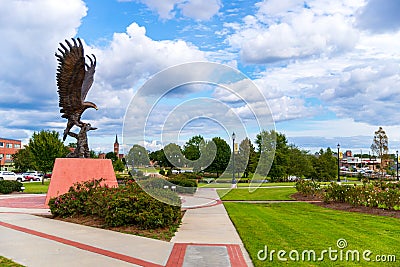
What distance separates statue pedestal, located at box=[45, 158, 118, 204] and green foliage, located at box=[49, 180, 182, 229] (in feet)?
10.1

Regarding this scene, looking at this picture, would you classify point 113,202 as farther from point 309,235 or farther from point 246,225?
point 309,235

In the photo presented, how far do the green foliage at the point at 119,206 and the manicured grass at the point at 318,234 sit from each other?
2252 mm

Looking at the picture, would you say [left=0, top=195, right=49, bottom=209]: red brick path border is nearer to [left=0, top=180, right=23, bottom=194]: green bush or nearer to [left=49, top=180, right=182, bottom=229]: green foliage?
[left=49, top=180, right=182, bottom=229]: green foliage

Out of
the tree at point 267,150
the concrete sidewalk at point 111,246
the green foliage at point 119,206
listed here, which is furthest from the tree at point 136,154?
the tree at point 267,150

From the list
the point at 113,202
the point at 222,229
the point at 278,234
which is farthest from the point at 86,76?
the point at 278,234

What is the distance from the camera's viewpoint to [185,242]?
30.5 feet

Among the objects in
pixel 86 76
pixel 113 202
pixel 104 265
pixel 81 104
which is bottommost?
pixel 104 265

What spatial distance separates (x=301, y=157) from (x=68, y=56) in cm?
3831

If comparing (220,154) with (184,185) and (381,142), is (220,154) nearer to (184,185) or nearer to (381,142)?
(184,185)

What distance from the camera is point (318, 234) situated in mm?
10375

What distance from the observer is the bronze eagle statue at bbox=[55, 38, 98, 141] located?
1697 centimetres

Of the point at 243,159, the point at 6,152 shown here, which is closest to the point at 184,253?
the point at 243,159

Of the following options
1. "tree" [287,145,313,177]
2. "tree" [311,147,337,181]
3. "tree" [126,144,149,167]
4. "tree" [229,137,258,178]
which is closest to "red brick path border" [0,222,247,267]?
"tree" [126,144,149,167]

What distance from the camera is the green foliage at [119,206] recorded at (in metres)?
→ 10.9
